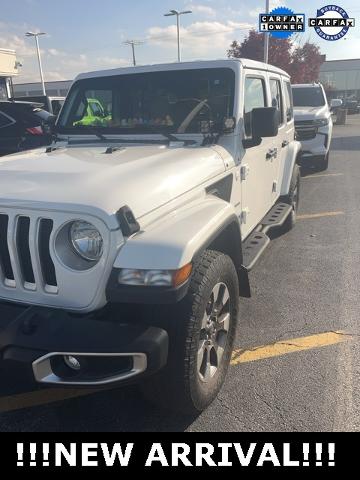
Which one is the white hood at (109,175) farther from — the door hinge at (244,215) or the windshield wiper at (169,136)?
the door hinge at (244,215)

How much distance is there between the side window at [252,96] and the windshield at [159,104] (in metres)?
0.20

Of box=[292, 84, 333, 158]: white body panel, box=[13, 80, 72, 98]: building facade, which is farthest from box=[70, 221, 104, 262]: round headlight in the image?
box=[13, 80, 72, 98]: building facade

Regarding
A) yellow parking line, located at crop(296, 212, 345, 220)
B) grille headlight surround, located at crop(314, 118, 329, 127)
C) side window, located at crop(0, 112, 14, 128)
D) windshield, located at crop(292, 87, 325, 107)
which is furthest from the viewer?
windshield, located at crop(292, 87, 325, 107)

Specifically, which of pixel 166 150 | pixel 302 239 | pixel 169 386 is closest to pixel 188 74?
pixel 166 150

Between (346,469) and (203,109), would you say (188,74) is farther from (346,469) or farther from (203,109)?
(346,469)

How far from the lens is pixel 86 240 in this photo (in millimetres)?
2152

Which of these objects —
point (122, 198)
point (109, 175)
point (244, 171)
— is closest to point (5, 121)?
point (244, 171)

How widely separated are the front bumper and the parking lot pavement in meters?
0.19

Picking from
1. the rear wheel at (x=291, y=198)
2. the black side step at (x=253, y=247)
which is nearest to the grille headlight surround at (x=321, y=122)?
the rear wheel at (x=291, y=198)

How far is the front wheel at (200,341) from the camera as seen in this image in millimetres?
2252

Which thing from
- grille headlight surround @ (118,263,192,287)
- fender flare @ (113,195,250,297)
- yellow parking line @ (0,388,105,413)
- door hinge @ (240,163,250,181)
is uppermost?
door hinge @ (240,163,250,181)

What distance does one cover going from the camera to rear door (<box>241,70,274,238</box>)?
3795mm

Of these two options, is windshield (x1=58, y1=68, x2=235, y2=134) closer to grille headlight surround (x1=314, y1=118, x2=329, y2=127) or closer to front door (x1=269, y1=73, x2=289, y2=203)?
front door (x1=269, y1=73, x2=289, y2=203)

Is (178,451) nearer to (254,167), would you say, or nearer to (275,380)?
(275,380)
